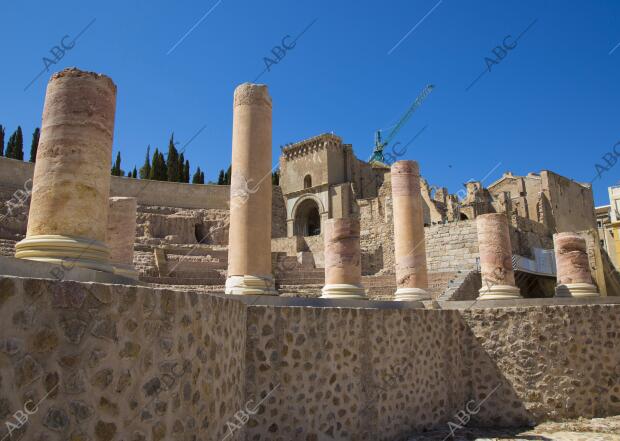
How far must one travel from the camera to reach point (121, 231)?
10453 millimetres

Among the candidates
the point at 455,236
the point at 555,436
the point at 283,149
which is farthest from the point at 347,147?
the point at 555,436

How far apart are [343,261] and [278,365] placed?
4.66m

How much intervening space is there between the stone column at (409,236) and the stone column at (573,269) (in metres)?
4.03

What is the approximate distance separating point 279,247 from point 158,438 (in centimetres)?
3003

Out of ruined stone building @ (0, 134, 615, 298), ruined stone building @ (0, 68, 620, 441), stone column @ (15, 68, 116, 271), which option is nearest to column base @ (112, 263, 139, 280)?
ruined stone building @ (0, 68, 620, 441)

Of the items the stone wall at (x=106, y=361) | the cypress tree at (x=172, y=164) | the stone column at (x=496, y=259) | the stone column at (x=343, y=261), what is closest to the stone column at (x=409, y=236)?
the stone column at (x=496, y=259)

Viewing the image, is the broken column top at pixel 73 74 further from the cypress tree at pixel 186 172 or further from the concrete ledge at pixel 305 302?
the cypress tree at pixel 186 172

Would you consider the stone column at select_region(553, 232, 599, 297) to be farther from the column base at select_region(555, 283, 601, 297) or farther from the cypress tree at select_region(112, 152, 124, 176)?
the cypress tree at select_region(112, 152, 124, 176)

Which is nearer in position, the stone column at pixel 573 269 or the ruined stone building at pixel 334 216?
the stone column at pixel 573 269

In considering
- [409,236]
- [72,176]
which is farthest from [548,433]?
[72,176]

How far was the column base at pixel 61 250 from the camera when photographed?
5551 millimetres

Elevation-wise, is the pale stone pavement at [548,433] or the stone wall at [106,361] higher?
the stone wall at [106,361]

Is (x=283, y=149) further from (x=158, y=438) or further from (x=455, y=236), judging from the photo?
(x=158, y=438)

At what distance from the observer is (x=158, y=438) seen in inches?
141
